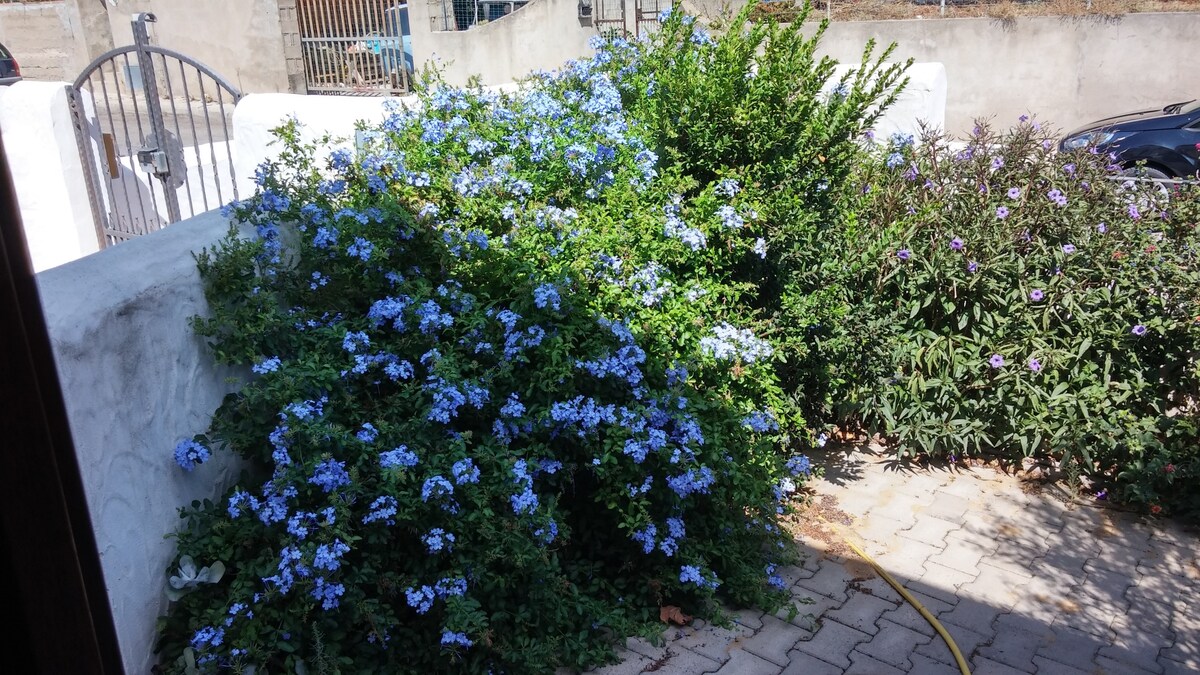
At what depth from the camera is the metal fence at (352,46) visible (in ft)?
47.7

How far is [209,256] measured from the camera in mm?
3113

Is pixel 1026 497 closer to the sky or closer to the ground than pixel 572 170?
closer to the ground

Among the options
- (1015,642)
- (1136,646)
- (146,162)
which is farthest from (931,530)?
(146,162)

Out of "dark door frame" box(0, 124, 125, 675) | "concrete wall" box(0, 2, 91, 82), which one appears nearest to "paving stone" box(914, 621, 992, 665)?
"dark door frame" box(0, 124, 125, 675)

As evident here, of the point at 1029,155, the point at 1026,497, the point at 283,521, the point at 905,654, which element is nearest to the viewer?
the point at 283,521

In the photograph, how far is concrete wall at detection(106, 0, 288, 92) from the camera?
1616 centimetres

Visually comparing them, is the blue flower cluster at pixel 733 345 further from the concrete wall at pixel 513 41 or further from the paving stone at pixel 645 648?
the concrete wall at pixel 513 41

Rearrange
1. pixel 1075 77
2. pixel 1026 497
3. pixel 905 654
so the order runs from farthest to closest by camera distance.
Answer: pixel 1075 77
pixel 1026 497
pixel 905 654

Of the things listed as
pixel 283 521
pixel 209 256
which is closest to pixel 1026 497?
pixel 283 521

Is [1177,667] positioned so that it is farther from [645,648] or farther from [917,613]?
[645,648]

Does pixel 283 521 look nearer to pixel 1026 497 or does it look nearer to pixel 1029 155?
pixel 1026 497

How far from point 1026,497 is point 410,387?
3.12 m

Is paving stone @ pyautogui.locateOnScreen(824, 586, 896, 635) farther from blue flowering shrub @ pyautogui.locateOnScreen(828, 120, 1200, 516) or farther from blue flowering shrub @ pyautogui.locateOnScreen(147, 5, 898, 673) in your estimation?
blue flowering shrub @ pyautogui.locateOnScreen(828, 120, 1200, 516)

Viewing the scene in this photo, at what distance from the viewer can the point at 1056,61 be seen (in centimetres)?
1448
